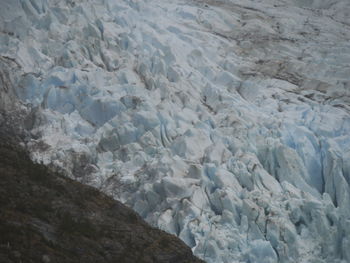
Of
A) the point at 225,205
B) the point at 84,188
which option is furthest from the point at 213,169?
the point at 84,188

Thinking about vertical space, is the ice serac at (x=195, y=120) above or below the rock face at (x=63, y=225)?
below

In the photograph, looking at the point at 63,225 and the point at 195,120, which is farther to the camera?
the point at 195,120

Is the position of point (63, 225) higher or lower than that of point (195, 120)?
higher

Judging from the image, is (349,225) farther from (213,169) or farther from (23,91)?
(23,91)

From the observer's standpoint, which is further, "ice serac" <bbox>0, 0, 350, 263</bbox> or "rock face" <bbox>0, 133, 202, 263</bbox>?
"ice serac" <bbox>0, 0, 350, 263</bbox>
